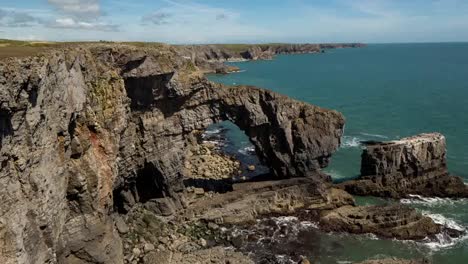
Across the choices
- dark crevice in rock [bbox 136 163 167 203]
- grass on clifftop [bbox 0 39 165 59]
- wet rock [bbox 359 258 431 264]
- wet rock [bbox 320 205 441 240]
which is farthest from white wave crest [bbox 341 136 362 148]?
grass on clifftop [bbox 0 39 165 59]

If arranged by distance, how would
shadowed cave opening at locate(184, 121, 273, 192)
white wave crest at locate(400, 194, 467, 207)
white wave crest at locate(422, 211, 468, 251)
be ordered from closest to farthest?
white wave crest at locate(422, 211, 468, 251) → white wave crest at locate(400, 194, 467, 207) → shadowed cave opening at locate(184, 121, 273, 192)

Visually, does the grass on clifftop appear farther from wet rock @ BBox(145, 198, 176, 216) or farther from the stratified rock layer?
the stratified rock layer

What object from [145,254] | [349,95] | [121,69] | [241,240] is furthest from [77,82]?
[349,95]

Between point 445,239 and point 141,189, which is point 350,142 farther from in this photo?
point 141,189

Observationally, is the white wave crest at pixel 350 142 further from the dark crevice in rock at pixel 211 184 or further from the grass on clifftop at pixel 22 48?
the grass on clifftop at pixel 22 48

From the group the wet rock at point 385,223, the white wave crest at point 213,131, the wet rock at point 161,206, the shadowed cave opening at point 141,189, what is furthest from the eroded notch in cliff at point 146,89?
the white wave crest at point 213,131
